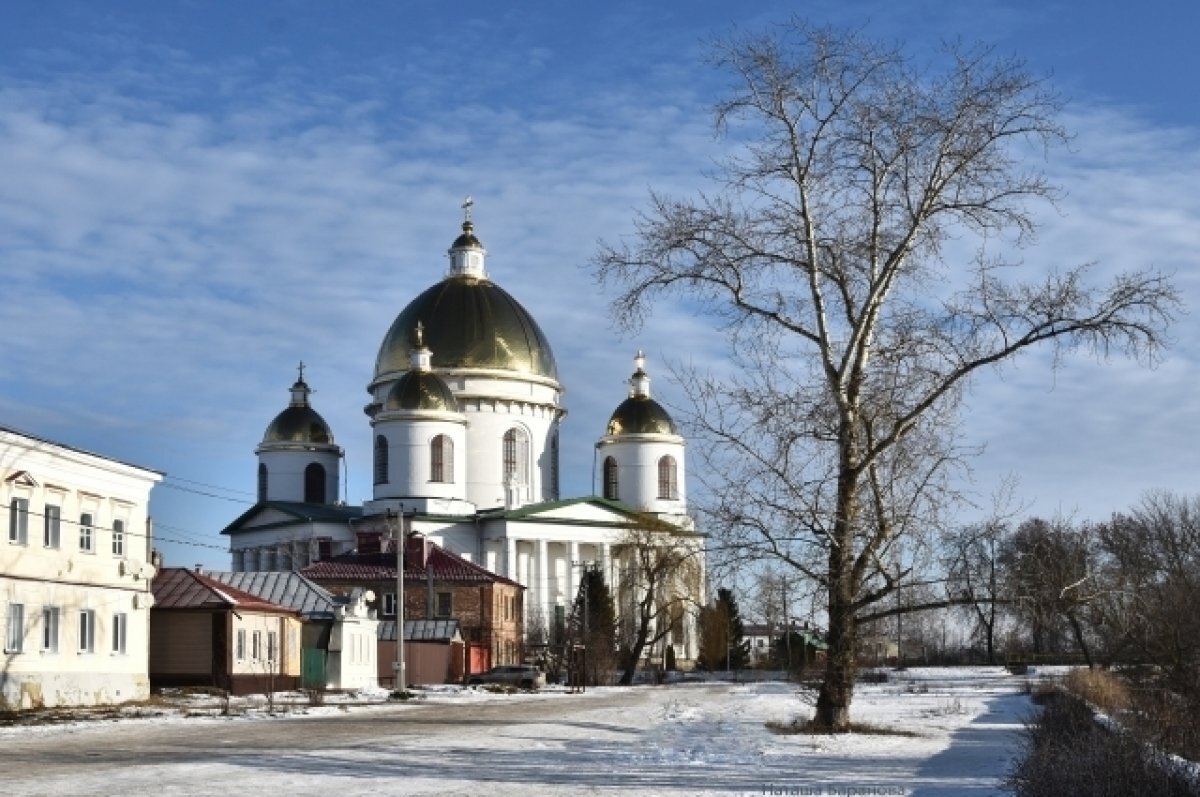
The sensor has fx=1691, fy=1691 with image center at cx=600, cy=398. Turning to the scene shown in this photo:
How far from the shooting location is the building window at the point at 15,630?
34188 mm

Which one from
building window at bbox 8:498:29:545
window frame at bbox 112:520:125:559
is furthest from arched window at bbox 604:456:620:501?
building window at bbox 8:498:29:545

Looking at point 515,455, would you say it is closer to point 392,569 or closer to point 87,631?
point 392,569

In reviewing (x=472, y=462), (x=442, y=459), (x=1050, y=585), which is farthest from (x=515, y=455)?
(x=1050, y=585)

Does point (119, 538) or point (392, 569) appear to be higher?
point (392, 569)

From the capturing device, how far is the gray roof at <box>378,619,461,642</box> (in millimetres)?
66000

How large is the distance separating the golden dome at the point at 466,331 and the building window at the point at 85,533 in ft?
175

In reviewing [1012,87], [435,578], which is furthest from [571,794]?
[435,578]

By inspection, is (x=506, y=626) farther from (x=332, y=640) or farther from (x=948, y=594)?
(x=948, y=594)

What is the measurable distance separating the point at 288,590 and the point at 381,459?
1365 inches

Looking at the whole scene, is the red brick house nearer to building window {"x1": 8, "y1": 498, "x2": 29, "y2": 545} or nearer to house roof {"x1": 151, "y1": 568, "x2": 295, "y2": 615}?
house roof {"x1": 151, "y1": 568, "x2": 295, "y2": 615}

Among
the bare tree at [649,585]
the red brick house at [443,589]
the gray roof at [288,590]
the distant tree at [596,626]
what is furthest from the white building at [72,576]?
the red brick house at [443,589]

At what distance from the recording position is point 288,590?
2180 inches

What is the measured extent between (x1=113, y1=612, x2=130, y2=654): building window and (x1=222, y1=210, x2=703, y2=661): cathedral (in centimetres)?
4378

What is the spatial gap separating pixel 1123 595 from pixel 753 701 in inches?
770
